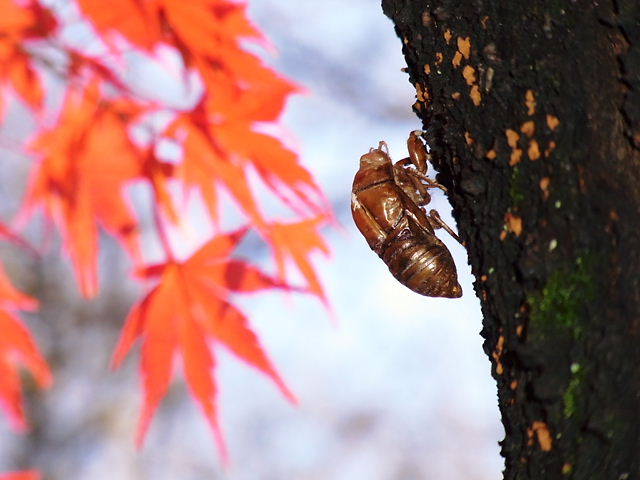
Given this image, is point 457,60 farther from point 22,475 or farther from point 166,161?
point 22,475

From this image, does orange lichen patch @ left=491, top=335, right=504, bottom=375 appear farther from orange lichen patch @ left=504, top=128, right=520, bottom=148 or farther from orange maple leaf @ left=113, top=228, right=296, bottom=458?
orange maple leaf @ left=113, top=228, right=296, bottom=458

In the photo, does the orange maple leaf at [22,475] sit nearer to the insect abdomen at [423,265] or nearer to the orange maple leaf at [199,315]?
the orange maple leaf at [199,315]

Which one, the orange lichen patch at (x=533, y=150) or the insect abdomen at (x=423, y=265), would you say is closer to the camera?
the orange lichen patch at (x=533, y=150)

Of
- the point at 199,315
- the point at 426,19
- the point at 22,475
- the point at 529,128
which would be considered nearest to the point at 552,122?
the point at 529,128

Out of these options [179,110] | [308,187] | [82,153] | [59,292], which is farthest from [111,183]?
[59,292]

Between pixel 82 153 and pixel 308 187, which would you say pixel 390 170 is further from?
pixel 82 153

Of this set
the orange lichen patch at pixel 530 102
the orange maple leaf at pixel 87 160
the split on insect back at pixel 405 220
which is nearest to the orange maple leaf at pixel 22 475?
the orange maple leaf at pixel 87 160
